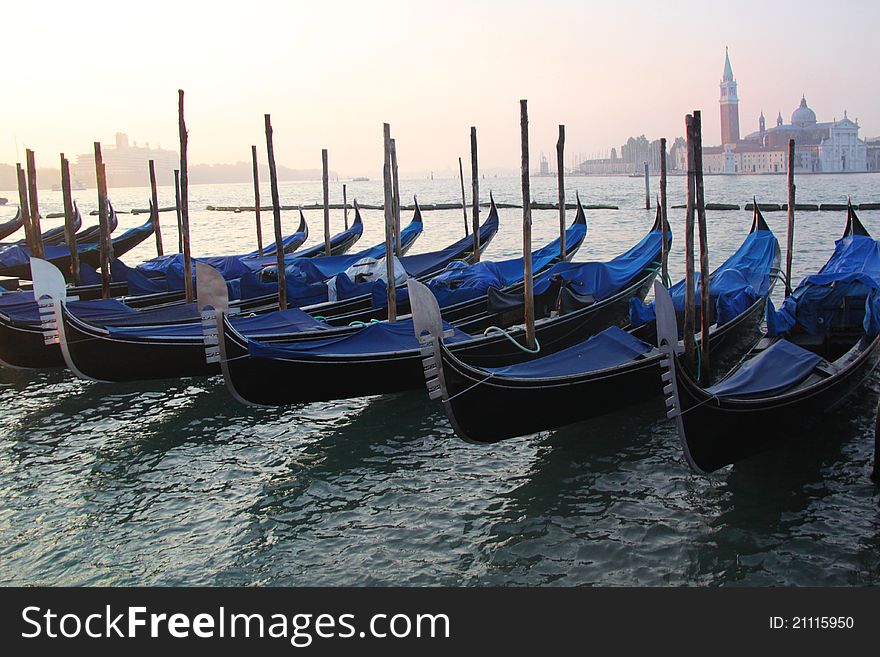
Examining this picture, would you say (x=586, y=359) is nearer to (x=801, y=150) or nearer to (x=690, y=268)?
(x=690, y=268)

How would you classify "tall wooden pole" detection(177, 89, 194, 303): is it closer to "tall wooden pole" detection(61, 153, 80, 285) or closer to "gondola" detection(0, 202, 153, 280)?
"tall wooden pole" detection(61, 153, 80, 285)

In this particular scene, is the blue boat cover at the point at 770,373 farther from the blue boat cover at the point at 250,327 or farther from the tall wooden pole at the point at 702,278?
the blue boat cover at the point at 250,327

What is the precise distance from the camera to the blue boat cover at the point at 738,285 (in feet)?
22.8

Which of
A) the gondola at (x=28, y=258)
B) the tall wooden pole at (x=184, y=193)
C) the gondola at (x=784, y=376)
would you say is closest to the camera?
the gondola at (x=784, y=376)

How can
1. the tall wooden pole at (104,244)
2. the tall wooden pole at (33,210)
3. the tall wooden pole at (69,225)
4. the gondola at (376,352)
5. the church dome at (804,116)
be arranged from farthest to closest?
the church dome at (804,116), the tall wooden pole at (33,210), the tall wooden pole at (69,225), the tall wooden pole at (104,244), the gondola at (376,352)

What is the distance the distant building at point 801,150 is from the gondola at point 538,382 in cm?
8456

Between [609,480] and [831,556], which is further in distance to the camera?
[609,480]

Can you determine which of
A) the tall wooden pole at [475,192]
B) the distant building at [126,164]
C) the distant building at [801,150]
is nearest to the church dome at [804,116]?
the distant building at [801,150]

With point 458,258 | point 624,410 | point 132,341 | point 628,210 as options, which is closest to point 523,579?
point 624,410

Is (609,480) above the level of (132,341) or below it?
below

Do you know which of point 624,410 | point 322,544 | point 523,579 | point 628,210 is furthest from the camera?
point 628,210

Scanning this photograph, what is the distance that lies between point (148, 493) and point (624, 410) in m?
3.25

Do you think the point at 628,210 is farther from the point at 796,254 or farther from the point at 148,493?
the point at 148,493

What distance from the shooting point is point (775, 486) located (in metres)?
4.95
